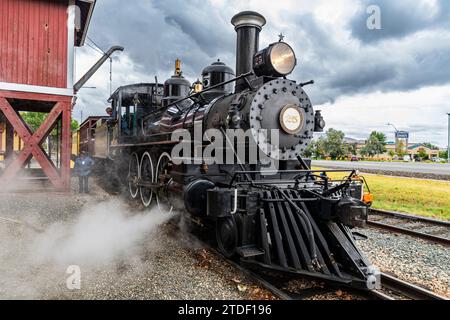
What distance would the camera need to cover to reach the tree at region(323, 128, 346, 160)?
61.8 m

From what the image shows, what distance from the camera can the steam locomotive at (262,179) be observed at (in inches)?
154

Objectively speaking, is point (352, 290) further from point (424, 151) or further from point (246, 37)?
point (424, 151)

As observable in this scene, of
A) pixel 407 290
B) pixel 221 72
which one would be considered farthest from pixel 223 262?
pixel 221 72

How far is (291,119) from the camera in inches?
200

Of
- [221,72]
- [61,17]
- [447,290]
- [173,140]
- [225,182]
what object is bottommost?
[447,290]

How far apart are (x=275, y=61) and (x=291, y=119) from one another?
90cm

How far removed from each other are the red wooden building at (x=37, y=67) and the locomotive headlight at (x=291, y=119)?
7.29 m

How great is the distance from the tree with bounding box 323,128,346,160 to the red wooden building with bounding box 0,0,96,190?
5684cm

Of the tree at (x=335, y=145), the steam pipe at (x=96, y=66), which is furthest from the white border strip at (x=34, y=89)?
the tree at (x=335, y=145)

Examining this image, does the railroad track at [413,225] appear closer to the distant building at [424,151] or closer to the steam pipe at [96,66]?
the steam pipe at [96,66]

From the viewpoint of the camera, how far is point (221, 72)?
6773 millimetres

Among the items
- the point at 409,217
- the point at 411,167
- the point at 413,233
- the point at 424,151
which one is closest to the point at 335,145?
the point at 424,151
